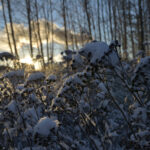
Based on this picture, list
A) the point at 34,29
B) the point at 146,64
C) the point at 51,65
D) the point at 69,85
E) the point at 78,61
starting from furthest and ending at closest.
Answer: the point at 34,29 < the point at 51,65 < the point at 69,85 < the point at 78,61 < the point at 146,64

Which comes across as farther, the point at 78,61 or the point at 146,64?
the point at 78,61

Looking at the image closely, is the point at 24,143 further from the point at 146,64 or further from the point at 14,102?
the point at 146,64

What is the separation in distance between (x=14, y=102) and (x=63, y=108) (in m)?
1.19

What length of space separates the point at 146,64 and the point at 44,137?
4.78 feet

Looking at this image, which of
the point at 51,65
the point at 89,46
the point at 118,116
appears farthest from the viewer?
the point at 51,65

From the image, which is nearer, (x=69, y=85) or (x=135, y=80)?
(x=135, y=80)

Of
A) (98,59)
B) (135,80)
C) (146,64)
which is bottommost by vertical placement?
(135,80)

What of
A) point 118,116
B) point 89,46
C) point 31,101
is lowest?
point 118,116

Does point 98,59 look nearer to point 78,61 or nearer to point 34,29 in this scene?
point 78,61

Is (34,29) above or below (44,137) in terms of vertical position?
above

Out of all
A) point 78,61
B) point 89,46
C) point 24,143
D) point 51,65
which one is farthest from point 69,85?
point 51,65

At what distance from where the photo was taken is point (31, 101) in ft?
10.6

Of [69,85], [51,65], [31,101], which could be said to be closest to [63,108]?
[69,85]

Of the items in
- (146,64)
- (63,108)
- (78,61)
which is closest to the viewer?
(146,64)
